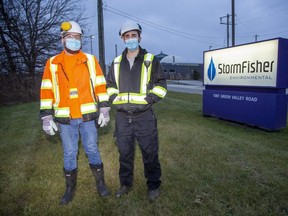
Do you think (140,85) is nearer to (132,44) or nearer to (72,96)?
(132,44)

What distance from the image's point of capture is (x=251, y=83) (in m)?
8.08

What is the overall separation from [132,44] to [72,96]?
42.9 inches

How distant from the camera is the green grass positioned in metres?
3.55

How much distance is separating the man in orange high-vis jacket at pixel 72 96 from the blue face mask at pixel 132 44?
1.70 feet

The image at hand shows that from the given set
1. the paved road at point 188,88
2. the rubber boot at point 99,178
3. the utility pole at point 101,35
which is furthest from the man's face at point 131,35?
the paved road at point 188,88

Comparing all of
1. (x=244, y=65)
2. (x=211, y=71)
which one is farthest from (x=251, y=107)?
(x=211, y=71)

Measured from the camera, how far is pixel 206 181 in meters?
4.28

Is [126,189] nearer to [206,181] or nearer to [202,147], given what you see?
[206,181]

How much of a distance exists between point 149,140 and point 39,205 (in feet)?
5.84

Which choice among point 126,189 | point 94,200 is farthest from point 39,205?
point 126,189

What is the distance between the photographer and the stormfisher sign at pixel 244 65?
292 inches

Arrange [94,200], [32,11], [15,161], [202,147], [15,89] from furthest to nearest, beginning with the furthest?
[32,11] → [15,89] → [202,147] → [15,161] → [94,200]

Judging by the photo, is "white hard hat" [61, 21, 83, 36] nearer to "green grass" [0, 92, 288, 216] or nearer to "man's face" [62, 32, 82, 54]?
"man's face" [62, 32, 82, 54]

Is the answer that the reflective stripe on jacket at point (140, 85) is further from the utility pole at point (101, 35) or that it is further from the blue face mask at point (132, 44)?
the utility pole at point (101, 35)
